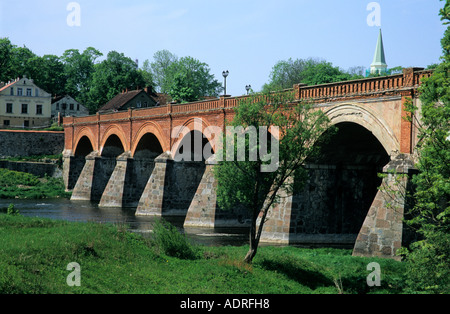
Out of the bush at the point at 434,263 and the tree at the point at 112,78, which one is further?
the tree at the point at 112,78

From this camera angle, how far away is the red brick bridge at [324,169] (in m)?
20.8

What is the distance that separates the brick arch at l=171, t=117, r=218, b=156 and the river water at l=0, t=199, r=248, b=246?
18.0 ft

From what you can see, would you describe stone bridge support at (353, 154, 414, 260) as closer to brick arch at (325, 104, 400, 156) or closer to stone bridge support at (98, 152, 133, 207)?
brick arch at (325, 104, 400, 156)

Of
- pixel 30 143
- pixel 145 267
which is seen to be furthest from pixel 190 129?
pixel 30 143

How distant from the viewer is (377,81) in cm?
2269

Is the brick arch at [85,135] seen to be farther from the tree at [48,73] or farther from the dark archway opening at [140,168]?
the tree at [48,73]

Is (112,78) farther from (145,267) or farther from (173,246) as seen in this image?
(145,267)

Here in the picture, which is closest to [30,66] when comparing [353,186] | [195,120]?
[195,120]

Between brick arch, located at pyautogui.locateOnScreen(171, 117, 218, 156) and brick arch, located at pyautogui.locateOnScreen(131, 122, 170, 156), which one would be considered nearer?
brick arch, located at pyautogui.locateOnScreen(171, 117, 218, 156)

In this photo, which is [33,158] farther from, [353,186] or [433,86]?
[433,86]

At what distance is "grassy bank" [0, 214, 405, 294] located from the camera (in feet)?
41.1

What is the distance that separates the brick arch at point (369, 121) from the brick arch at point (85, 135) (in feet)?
111

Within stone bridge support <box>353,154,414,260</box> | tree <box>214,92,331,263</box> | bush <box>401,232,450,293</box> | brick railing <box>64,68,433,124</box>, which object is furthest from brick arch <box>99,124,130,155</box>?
bush <box>401,232,450,293</box>

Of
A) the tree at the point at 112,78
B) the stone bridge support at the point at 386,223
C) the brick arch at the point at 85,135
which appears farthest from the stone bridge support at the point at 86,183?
the tree at the point at 112,78
